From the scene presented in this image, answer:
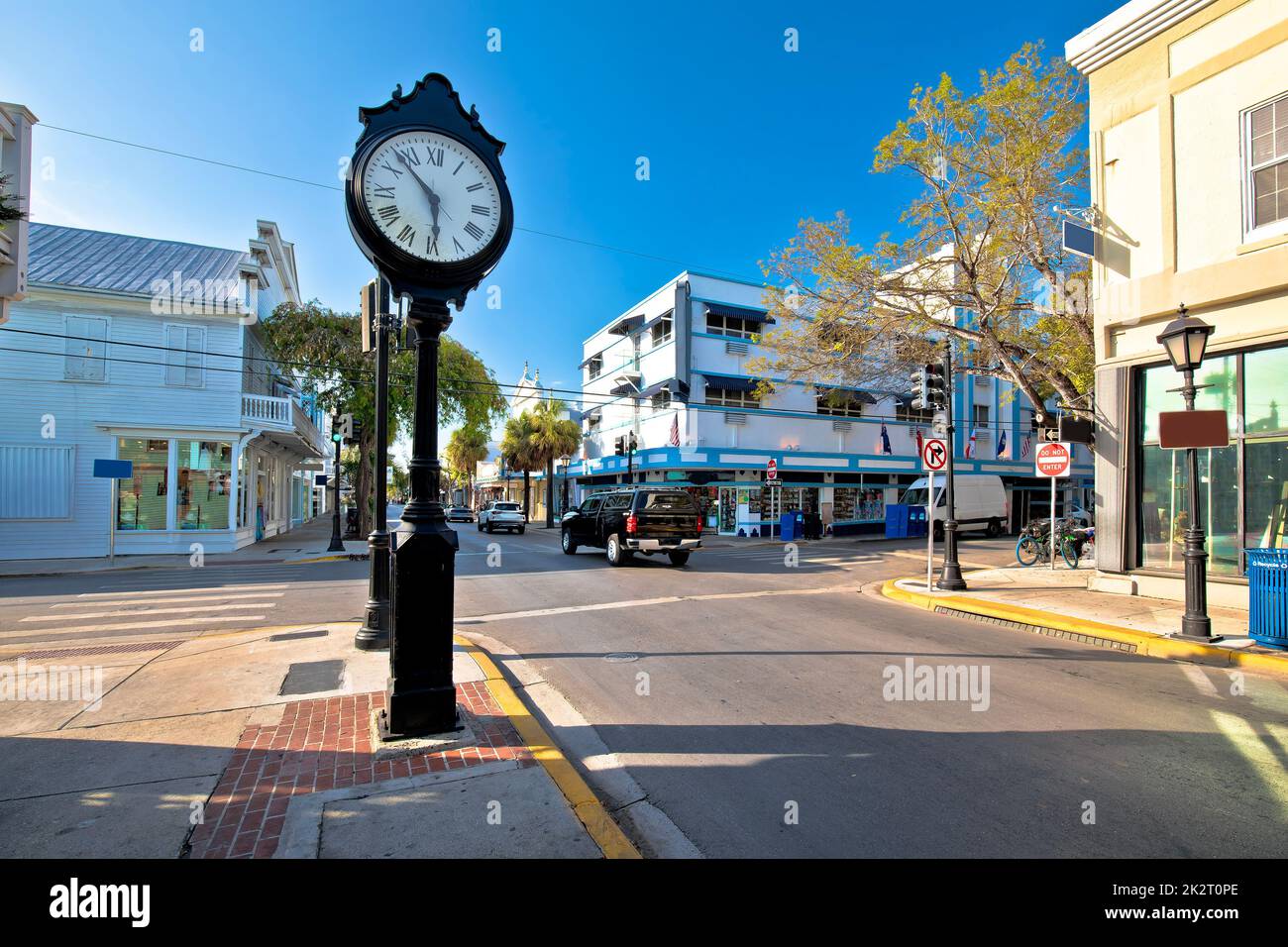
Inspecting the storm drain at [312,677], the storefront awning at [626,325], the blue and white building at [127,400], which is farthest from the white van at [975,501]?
the blue and white building at [127,400]

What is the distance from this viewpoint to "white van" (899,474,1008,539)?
27.6 m

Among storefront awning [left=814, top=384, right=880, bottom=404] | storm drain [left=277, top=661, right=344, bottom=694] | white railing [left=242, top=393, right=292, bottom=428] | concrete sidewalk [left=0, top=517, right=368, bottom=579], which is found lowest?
concrete sidewalk [left=0, top=517, right=368, bottom=579]

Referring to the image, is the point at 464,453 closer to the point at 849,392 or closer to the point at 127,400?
the point at 127,400

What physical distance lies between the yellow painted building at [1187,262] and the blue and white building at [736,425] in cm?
1488

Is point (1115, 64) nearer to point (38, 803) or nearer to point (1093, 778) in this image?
point (1093, 778)

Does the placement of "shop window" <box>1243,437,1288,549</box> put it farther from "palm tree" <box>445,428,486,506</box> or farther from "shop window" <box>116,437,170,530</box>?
"palm tree" <box>445,428,486,506</box>

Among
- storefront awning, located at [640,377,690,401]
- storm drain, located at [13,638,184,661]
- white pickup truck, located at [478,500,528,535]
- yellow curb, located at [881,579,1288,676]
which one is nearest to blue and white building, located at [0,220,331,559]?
white pickup truck, located at [478,500,528,535]

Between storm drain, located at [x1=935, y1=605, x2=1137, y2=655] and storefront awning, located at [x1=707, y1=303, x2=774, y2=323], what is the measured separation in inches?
840

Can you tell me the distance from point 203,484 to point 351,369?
643cm

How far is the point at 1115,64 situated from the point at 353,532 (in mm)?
27857

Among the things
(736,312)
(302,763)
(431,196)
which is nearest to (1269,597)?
(431,196)

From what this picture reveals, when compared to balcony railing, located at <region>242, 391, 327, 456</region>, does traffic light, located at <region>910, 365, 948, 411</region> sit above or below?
below

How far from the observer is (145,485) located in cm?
1873

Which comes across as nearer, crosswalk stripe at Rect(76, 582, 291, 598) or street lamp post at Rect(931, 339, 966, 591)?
crosswalk stripe at Rect(76, 582, 291, 598)
